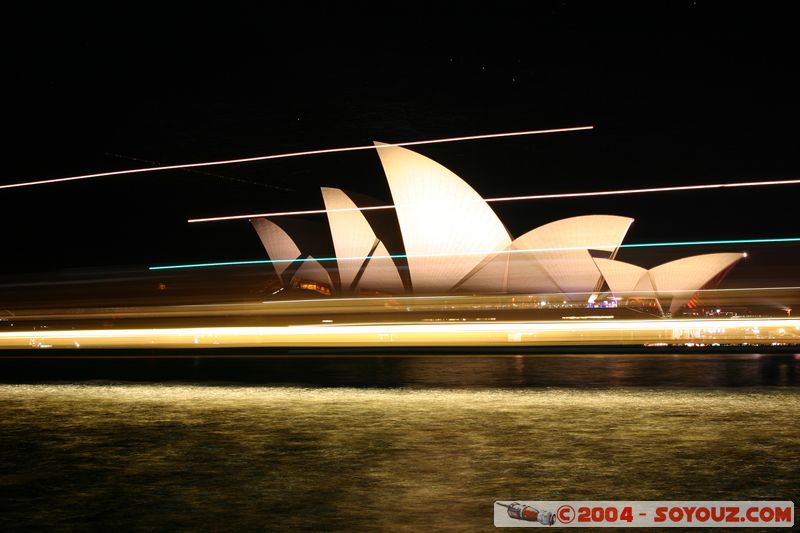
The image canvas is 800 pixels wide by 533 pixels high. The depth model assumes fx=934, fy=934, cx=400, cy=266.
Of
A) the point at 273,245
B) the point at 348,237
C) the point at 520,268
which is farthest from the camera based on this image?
the point at 348,237

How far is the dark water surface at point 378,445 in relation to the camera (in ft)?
12.0

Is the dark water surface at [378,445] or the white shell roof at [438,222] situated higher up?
the white shell roof at [438,222]

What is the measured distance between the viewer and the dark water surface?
3.67 m

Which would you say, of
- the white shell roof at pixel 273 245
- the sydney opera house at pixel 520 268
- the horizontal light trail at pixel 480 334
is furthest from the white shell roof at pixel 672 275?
the white shell roof at pixel 273 245

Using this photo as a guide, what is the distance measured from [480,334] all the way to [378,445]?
120 inches

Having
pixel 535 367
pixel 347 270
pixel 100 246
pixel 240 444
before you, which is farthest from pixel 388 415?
pixel 100 246

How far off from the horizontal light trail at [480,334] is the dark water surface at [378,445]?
1.09 feet

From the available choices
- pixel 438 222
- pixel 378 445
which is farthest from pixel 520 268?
pixel 438 222

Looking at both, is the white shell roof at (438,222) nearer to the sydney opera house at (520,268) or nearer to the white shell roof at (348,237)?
the sydney opera house at (520,268)

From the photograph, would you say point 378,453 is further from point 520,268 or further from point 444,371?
point 444,371

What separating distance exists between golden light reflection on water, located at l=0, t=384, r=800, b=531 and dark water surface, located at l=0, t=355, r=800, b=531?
2cm

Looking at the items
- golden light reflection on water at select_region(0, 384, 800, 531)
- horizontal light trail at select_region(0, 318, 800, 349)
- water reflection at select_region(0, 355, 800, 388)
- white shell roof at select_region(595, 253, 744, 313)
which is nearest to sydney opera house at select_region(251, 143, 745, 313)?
white shell roof at select_region(595, 253, 744, 313)

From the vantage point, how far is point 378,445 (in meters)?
4.93

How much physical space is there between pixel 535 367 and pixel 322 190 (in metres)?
2.72
